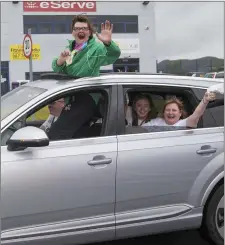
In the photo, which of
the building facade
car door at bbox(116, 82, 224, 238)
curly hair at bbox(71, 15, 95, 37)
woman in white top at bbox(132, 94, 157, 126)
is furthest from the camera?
the building facade

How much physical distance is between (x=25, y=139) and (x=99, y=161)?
0.60m

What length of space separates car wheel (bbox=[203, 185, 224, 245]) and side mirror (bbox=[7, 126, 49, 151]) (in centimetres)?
159

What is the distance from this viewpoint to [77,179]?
10.4 feet

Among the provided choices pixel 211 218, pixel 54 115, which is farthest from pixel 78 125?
pixel 211 218

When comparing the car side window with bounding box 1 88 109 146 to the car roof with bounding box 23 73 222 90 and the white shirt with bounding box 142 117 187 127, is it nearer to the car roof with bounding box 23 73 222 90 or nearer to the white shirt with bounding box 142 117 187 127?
the car roof with bounding box 23 73 222 90

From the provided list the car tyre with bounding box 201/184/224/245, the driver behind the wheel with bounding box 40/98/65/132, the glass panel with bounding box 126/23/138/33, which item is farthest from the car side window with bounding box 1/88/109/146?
the glass panel with bounding box 126/23/138/33

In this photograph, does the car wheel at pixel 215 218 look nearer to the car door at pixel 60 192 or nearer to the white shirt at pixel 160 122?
the white shirt at pixel 160 122

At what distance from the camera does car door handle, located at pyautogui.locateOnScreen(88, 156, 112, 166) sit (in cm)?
323

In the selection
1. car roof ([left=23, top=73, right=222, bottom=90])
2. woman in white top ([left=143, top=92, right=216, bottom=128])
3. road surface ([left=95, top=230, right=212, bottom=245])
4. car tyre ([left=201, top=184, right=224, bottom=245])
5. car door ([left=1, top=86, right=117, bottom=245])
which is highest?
car roof ([left=23, top=73, right=222, bottom=90])

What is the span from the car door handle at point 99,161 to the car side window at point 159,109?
1.15 feet

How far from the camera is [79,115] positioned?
366 cm

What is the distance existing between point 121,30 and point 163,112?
33623 mm

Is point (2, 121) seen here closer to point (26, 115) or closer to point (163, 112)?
point (26, 115)

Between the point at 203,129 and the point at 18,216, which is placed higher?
the point at 203,129
